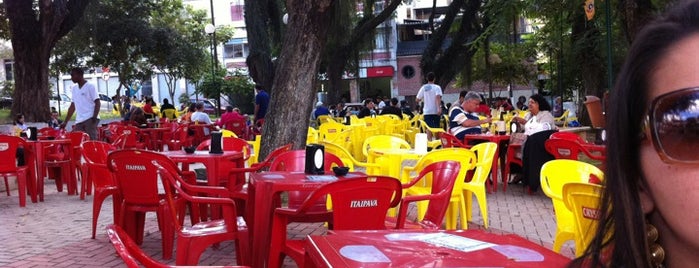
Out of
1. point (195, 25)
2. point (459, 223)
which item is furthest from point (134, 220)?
point (195, 25)

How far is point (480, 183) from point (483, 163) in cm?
29

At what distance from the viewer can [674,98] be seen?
0.70 meters

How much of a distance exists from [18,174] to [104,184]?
216cm

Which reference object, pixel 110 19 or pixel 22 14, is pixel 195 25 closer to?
pixel 110 19

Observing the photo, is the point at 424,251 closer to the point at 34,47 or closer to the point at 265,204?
the point at 265,204

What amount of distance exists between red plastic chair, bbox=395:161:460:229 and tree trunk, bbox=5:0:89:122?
41.0ft

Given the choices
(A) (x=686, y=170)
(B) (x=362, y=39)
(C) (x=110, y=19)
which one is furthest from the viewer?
(C) (x=110, y=19)

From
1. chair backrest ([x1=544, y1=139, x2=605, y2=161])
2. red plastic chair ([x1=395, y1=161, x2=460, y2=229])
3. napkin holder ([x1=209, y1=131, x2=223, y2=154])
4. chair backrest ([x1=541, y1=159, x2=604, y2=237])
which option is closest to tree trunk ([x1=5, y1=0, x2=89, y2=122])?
napkin holder ([x1=209, y1=131, x2=223, y2=154])

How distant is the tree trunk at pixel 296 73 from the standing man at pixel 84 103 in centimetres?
309

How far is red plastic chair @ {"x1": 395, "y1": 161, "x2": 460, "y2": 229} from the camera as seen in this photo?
3834mm

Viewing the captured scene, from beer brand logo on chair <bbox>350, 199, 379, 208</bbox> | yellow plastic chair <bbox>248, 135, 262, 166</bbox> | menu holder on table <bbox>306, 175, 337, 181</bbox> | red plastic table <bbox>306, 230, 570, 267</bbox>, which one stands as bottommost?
yellow plastic chair <bbox>248, 135, 262, 166</bbox>

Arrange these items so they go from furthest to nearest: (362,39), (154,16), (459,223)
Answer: (154,16) < (362,39) < (459,223)

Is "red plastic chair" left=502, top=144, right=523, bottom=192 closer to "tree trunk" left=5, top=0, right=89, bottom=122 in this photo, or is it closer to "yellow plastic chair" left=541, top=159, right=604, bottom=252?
"yellow plastic chair" left=541, top=159, right=604, bottom=252

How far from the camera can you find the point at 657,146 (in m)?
0.71
